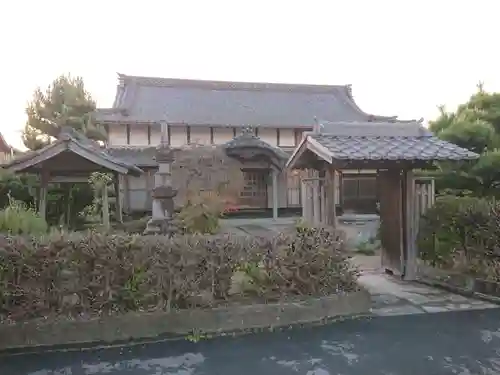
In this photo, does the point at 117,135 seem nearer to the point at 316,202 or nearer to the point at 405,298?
the point at 316,202

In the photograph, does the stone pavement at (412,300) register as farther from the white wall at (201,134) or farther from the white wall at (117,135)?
the white wall at (117,135)

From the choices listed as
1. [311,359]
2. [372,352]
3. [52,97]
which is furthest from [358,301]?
[52,97]

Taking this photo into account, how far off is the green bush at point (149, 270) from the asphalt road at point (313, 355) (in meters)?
0.57

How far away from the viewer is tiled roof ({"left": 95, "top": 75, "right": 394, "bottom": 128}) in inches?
880

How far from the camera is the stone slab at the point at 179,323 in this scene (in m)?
4.94

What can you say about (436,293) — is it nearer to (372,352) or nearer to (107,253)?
(372,352)

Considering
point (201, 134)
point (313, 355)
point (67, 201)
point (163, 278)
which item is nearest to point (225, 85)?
point (201, 134)

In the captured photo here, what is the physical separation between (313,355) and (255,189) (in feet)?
56.9

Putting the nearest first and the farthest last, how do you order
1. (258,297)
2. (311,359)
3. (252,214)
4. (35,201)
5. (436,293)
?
(311,359)
(258,297)
(436,293)
(35,201)
(252,214)

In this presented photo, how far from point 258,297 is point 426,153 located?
3.74 meters

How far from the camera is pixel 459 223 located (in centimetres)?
722

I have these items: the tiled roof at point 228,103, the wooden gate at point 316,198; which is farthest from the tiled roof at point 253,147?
the wooden gate at point 316,198

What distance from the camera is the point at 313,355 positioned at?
4707 mm

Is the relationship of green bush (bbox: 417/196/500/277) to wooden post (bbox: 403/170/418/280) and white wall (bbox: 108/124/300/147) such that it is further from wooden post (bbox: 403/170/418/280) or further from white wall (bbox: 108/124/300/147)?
white wall (bbox: 108/124/300/147)
